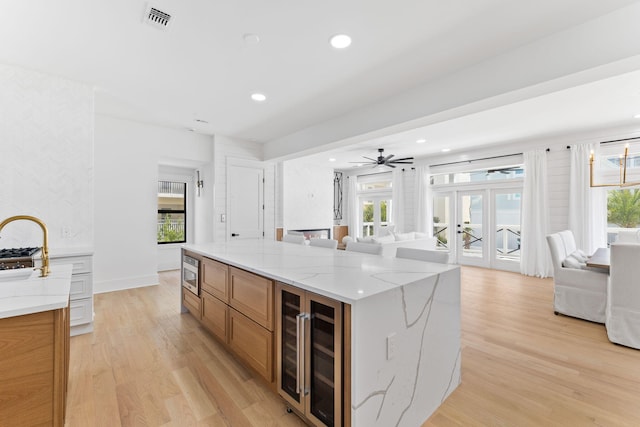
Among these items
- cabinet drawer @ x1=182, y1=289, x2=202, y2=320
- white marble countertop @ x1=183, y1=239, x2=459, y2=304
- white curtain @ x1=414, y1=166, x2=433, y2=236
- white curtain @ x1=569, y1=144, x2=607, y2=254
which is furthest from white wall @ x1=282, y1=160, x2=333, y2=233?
white curtain @ x1=569, y1=144, x2=607, y2=254

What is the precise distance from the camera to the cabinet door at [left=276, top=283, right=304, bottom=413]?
1577 millimetres

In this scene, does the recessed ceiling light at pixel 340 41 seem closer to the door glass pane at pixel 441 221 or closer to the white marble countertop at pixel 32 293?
the white marble countertop at pixel 32 293

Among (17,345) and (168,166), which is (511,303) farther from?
(168,166)

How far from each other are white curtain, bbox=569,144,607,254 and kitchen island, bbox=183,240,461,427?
4618 mm

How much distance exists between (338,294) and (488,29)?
94.0 inches

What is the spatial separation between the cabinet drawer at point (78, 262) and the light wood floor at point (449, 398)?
26.0 inches

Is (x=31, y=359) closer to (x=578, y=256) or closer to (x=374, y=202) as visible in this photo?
(x=578, y=256)

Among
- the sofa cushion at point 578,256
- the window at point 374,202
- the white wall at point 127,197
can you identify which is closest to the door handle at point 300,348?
the sofa cushion at point 578,256

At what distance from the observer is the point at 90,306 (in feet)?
9.78

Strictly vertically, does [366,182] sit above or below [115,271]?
above

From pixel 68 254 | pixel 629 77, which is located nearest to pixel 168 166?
pixel 68 254

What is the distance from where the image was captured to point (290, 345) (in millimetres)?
1714

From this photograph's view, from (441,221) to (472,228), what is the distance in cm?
77

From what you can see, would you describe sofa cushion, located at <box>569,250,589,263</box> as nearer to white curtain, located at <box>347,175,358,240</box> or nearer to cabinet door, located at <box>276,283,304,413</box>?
cabinet door, located at <box>276,283,304,413</box>
